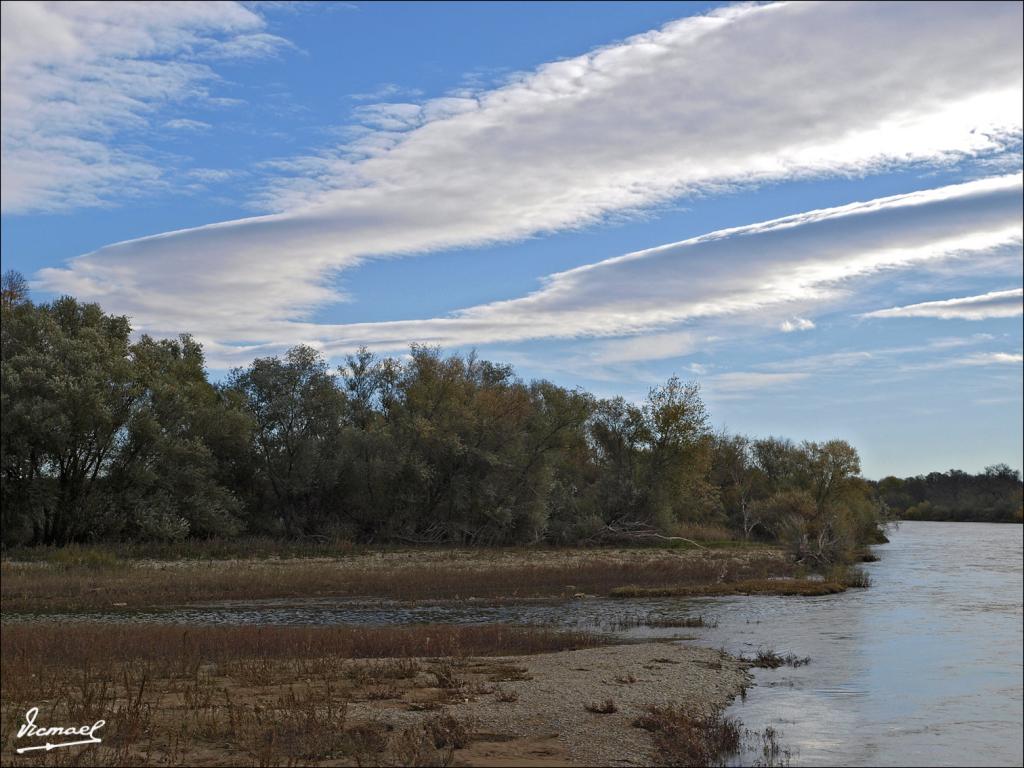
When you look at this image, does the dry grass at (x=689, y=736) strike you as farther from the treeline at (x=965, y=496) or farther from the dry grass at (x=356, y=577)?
the treeline at (x=965, y=496)

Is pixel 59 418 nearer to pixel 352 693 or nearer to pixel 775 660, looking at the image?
pixel 352 693

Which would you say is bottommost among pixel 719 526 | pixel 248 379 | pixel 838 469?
pixel 719 526

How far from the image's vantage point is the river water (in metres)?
16.2

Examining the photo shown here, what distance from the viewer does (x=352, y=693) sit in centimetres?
1844

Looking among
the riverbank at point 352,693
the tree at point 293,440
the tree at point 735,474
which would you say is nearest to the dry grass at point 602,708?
the riverbank at point 352,693

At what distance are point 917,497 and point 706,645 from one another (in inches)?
1952

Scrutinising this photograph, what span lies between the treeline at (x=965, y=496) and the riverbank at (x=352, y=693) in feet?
128

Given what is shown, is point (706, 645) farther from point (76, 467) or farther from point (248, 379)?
point (248, 379)

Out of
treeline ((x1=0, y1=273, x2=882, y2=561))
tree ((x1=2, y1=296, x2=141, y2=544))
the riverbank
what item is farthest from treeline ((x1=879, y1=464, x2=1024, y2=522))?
tree ((x1=2, y1=296, x2=141, y2=544))

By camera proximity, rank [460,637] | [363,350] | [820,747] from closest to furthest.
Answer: [820,747], [460,637], [363,350]

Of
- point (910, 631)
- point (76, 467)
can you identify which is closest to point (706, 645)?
point (910, 631)

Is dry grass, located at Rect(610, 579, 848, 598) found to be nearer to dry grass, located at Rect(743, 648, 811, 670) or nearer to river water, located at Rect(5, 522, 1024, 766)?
river water, located at Rect(5, 522, 1024, 766)

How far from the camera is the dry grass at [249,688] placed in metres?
14.0

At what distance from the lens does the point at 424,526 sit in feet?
228
